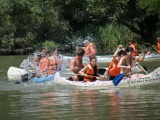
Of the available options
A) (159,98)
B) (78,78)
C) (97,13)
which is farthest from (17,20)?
(159,98)

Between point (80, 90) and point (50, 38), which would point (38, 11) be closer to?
point (50, 38)

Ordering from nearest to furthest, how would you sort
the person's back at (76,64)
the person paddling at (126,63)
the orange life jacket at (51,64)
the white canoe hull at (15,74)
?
the person paddling at (126,63), the person's back at (76,64), the orange life jacket at (51,64), the white canoe hull at (15,74)

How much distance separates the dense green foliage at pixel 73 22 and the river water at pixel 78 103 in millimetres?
20907

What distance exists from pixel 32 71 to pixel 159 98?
7968mm

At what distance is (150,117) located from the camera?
10047 mm

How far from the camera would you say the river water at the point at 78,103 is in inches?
414

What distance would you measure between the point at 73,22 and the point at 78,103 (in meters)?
37.9

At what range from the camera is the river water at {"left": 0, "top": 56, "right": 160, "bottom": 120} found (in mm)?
10523

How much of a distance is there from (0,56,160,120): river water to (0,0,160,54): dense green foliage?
20907mm

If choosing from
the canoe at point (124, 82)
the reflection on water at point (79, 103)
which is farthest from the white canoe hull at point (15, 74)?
the canoe at point (124, 82)

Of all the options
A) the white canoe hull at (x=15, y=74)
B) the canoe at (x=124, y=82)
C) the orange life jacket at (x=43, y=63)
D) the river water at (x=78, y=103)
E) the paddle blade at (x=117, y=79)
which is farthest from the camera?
the white canoe hull at (x=15, y=74)

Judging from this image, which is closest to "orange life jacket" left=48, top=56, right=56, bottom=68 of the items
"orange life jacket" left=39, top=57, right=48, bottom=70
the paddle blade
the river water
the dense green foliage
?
"orange life jacket" left=39, top=57, right=48, bottom=70

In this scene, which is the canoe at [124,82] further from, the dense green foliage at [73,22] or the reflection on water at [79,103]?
the dense green foliage at [73,22]

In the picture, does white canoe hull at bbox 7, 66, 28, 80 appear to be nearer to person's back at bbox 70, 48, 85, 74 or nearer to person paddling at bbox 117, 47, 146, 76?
person's back at bbox 70, 48, 85, 74
